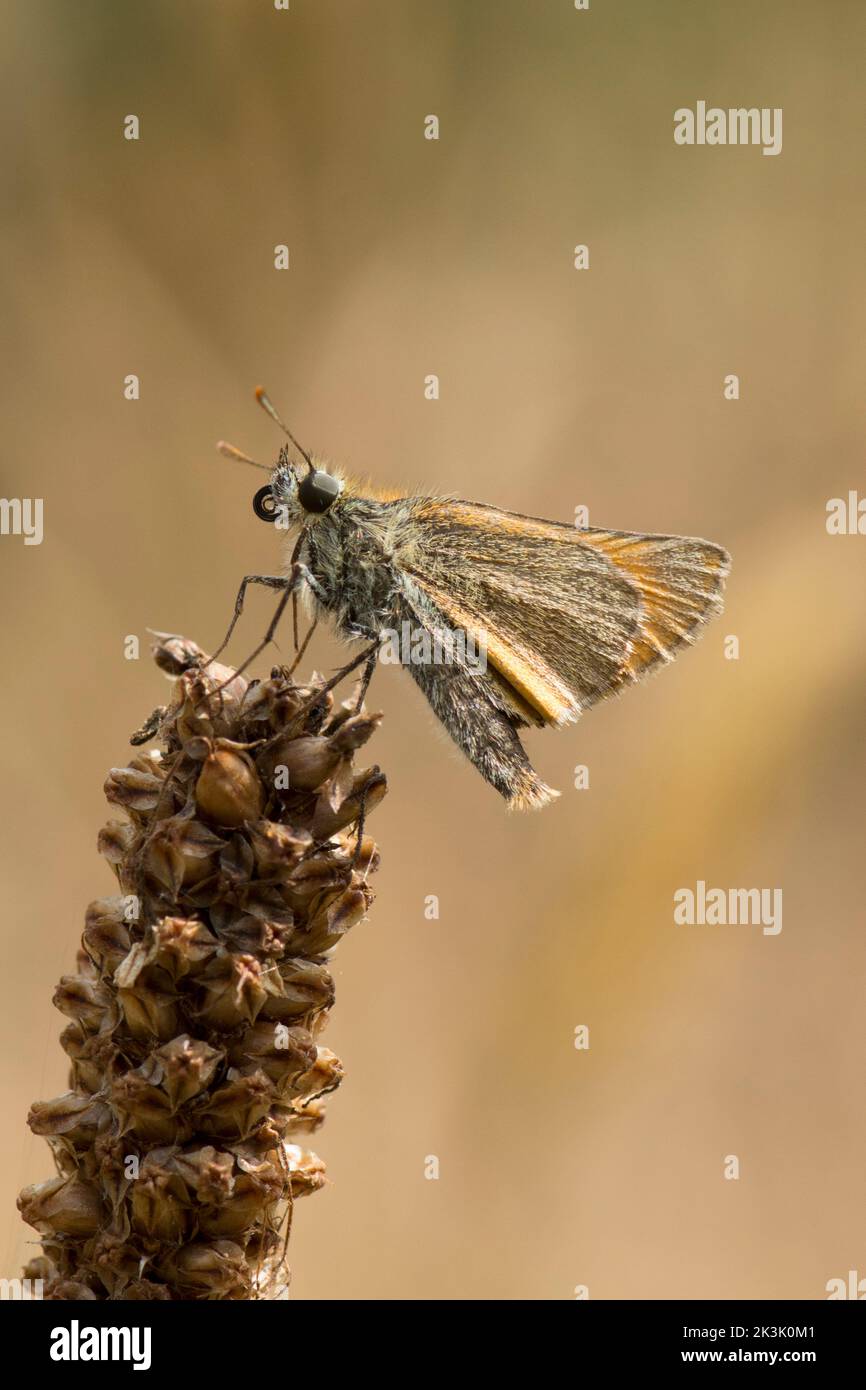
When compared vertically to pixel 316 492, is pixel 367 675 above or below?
below

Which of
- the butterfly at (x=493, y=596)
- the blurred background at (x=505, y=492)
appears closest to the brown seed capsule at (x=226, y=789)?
the butterfly at (x=493, y=596)

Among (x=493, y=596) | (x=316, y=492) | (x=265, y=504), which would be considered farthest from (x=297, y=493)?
(x=493, y=596)

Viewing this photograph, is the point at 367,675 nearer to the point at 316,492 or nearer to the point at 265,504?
the point at 316,492

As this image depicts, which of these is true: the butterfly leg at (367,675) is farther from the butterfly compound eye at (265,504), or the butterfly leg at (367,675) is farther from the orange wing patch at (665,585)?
the orange wing patch at (665,585)

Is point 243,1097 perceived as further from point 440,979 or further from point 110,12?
point 110,12

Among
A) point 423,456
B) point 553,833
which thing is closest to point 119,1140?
point 553,833

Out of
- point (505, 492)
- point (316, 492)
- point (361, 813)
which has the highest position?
point (505, 492)
